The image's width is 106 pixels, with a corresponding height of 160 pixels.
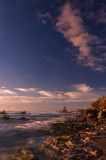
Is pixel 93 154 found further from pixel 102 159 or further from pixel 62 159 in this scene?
pixel 62 159

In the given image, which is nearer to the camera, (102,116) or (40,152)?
(40,152)

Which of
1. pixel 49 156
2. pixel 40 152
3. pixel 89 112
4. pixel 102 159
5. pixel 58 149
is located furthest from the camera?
pixel 89 112

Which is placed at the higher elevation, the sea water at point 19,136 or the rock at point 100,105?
the rock at point 100,105

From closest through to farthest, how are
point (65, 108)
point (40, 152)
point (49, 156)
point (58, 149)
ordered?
point (49, 156), point (40, 152), point (58, 149), point (65, 108)

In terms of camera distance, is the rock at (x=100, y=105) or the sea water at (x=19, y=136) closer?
the sea water at (x=19, y=136)

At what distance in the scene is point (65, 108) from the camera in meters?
59.8

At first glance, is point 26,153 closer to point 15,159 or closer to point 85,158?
point 15,159

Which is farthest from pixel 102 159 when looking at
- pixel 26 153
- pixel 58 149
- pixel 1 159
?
pixel 1 159

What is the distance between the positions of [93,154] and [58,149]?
1.28 m

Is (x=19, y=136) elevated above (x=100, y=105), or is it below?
below

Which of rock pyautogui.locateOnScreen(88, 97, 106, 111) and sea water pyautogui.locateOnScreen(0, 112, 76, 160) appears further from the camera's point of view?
rock pyautogui.locateOnScreen(88, 97, 106, 111)

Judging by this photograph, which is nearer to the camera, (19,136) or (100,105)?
(19,136)

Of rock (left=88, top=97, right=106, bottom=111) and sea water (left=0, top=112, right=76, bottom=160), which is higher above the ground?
rock (left=88, top=97, right=106, bottom=111)

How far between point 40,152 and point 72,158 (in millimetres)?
1171
